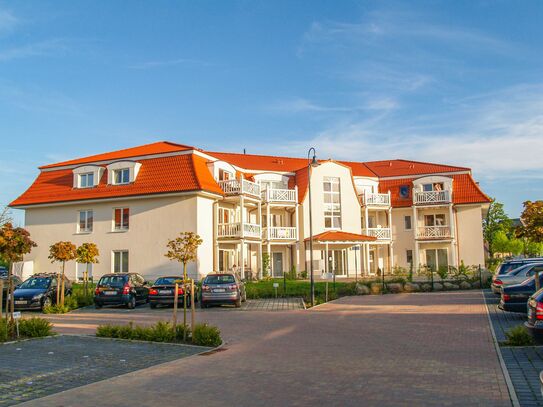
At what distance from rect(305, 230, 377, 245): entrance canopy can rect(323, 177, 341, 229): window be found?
43.9 inches

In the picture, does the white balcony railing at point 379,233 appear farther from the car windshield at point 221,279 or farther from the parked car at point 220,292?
the parked car at point 220,292

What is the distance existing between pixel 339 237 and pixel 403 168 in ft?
43.0

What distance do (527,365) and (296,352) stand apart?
4410 mm

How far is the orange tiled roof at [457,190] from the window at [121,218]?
2178 centimetres

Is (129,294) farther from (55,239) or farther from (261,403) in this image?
(261,403)

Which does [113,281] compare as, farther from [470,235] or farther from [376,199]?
[470,235]

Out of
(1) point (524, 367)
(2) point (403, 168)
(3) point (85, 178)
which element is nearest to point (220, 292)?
(1) point (524, 367)

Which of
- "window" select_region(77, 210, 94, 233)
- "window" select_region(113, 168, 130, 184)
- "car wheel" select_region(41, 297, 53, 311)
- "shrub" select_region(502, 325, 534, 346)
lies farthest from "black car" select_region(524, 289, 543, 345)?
"window" select_region(77, 210, 94, 233)

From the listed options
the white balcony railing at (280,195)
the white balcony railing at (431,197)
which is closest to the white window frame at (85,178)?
the white balcony railing at (280,195)

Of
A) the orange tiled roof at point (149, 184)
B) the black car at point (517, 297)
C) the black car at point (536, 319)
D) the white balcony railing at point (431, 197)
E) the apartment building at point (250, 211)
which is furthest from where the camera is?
the white balcony railing at point (431, 197)

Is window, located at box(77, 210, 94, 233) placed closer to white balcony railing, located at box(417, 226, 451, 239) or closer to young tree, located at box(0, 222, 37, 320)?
young tree, located at box(0, 222, 37, 320)

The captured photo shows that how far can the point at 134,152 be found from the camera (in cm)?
3469

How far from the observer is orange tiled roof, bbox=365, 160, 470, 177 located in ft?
143

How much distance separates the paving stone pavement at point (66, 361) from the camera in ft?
26.0
